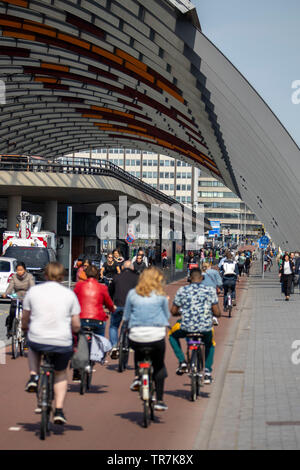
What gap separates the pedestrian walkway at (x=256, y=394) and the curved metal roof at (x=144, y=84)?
528 inches

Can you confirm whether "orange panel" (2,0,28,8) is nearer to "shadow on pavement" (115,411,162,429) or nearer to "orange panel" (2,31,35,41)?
"orange panel" (2,31,35,41)

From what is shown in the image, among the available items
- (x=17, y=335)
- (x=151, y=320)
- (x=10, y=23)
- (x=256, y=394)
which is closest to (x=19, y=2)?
(x=10, y=23)

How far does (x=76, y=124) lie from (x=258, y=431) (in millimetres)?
62426

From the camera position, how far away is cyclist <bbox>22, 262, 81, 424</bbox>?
24.8 ft

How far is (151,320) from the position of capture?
327 inches

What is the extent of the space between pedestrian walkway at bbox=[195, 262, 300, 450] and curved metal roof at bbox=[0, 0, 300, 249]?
1342cm

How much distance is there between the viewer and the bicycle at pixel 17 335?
13.4 meters

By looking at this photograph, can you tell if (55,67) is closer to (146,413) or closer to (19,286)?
(19,286)

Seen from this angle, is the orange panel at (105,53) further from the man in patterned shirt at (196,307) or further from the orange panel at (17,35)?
the man in patterned shirt at (196,307)

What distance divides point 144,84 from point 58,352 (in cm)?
3751

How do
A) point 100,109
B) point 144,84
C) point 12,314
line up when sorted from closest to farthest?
point 12,314, point 144,84, point 100,109

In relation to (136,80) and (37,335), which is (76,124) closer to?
(136,80)

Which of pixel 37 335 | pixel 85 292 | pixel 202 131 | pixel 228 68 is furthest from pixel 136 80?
pixel 37 335
